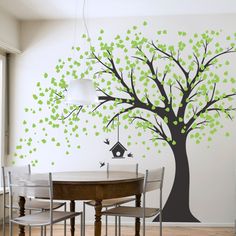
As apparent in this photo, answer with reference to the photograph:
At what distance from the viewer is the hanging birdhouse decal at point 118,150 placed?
223 inches

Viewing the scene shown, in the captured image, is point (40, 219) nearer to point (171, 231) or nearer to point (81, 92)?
point (81, 92)

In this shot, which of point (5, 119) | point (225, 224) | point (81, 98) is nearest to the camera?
point (81, 98)

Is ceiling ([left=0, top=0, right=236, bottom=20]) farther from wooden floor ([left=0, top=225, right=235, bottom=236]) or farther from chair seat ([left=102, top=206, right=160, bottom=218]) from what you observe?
wooden floor ([left=0, top=225, right=235, bottom=236])

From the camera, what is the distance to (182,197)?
557 centimetres

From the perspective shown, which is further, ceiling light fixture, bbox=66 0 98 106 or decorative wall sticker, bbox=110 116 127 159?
decorative wall sticker, bbox=110 116 127 159

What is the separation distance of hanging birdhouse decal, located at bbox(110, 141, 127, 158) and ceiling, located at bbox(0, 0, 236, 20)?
1659 mm

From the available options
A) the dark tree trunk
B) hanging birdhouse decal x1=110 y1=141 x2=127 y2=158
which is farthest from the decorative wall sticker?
the dark tree trunk

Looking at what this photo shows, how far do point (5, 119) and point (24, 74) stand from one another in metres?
0.64

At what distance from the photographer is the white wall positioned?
541 centimetres

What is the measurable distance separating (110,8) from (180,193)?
2.43 metres

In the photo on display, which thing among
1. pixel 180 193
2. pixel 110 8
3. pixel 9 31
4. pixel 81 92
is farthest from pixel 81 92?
pixel 180 193

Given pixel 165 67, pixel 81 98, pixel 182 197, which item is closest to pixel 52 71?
pixel 165 67

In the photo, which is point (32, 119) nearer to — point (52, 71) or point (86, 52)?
point (52, 71)

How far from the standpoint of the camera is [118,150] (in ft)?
18.6
